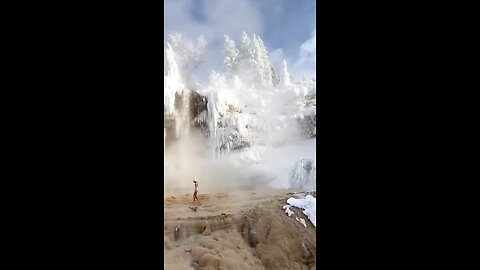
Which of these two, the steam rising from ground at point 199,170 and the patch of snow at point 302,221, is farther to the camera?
the patch of snow at point 302,221

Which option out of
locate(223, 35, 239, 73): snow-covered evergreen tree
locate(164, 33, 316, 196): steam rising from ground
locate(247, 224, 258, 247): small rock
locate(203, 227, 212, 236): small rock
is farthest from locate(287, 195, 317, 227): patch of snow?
locate(223, 35, 239, 73): snow-covered evergreen tree

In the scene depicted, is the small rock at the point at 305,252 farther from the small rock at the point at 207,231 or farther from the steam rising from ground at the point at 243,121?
the small rock at the point at 207,231

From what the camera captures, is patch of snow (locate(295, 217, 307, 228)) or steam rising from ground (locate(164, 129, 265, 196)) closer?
steam rising from ground (locate(164, 129, 265, 196))

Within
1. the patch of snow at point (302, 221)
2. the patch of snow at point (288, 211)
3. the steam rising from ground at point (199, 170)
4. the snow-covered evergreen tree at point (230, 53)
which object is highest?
the snow-covered evergreen tree at point (230, 53)

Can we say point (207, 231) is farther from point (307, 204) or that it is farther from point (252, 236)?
point (307, 204)

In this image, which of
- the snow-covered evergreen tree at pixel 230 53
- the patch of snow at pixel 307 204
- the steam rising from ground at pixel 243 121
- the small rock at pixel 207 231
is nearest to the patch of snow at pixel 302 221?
the patch of snow at pixel 307 204

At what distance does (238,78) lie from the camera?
83.1 inches

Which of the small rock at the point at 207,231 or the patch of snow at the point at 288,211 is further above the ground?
the patch of snow at the point at 288,211

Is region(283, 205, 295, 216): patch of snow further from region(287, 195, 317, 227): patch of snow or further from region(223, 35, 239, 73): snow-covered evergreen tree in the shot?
region(223, 35, 239, 73): snow-covered evergreen tree

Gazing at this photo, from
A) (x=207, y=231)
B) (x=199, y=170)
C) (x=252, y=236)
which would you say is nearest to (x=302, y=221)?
(x=252, y=236)
